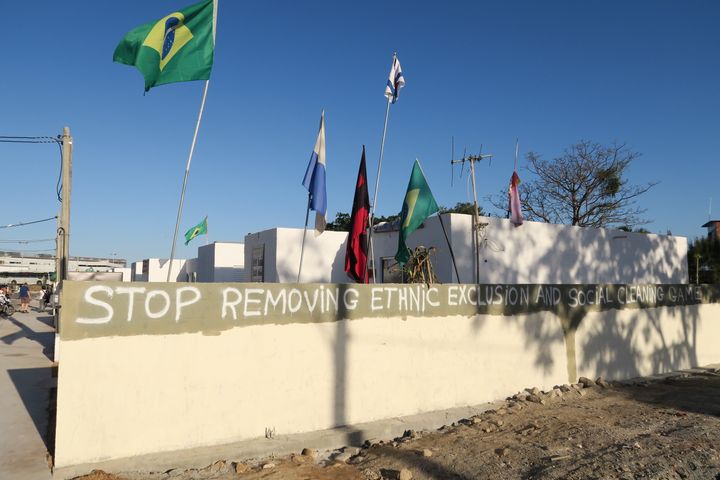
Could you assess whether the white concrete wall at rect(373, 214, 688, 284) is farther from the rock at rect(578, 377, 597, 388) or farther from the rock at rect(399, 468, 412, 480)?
the rock at rect(399, 468, 412, 480)

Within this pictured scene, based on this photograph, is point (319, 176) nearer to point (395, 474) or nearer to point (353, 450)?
point (353, 450)

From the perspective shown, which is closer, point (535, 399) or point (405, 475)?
point (405, 475)

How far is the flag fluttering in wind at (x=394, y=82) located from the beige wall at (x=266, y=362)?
13.4 ft

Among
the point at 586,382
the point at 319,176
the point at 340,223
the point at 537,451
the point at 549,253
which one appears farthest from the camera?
the point at 340,223

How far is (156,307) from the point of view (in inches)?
214

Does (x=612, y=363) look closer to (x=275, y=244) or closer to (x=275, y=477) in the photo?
(x=275, y=477)

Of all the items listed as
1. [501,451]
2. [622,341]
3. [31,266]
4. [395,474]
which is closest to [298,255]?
[622,341]

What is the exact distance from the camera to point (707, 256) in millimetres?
29516

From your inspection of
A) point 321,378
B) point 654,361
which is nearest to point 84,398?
point 321,378

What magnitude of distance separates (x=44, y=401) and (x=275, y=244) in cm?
1147

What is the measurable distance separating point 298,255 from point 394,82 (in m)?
10.2

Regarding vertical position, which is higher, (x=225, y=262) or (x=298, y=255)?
(x=298, y=255)

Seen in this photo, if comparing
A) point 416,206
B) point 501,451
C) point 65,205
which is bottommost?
point 501,451

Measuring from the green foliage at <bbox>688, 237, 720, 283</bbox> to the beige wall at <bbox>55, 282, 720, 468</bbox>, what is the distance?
2436 centimetres
